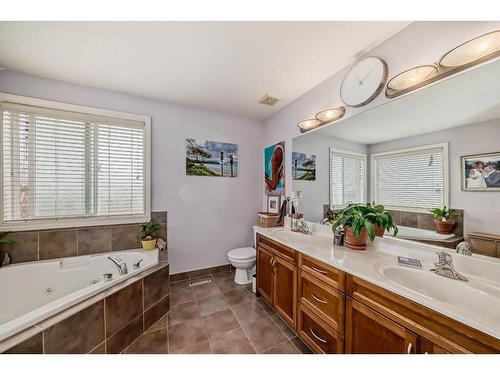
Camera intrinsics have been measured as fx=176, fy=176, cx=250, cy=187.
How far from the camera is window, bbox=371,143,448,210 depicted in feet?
3.68

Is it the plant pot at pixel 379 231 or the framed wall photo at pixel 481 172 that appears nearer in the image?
the framed wall photo at pixel 481 172

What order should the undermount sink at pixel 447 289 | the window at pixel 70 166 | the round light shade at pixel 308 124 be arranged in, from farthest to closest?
the round light shade at pixel 308 124 → the window at pixel 70 166 → the undermount sink at pixel 447 289

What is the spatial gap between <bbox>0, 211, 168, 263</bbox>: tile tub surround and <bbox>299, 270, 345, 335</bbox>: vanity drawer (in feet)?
4.71

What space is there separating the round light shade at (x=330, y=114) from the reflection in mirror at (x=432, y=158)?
0.24 feet

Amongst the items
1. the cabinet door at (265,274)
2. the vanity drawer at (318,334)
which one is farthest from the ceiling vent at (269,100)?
the vanity drawer at (318,334)

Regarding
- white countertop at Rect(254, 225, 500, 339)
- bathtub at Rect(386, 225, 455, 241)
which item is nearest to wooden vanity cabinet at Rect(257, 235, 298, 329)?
white countertop at Rect(254, 225, 500, 339)

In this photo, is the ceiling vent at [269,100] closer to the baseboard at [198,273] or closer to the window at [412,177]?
the window at [412,177]

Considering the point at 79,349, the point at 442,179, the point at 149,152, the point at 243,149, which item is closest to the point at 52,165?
the point at 149,152

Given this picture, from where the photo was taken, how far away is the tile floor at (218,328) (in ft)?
4.52

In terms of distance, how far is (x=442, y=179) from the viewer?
1114 mm

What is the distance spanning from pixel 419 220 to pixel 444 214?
14cm

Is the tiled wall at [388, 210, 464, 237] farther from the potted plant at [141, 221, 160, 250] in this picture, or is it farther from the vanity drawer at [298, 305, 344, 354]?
the potted plant at [141, 221, 160, 250]

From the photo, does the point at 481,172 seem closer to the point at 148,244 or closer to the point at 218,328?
the point at 218,328
